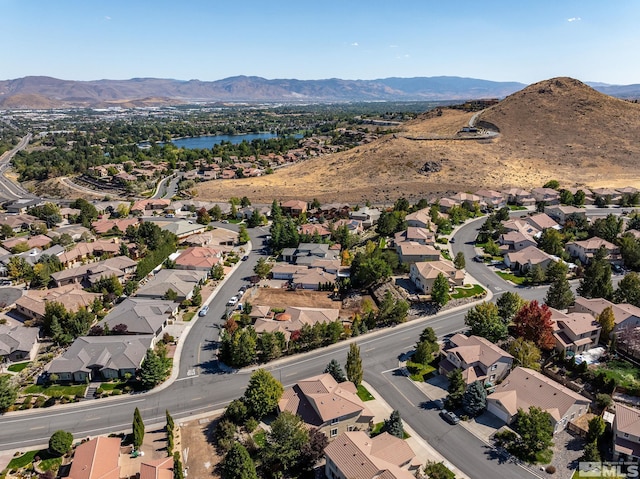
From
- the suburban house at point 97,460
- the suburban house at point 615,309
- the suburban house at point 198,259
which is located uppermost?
the suburban house at point 615,309

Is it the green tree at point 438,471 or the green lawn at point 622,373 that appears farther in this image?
the green lawn at point 622,373

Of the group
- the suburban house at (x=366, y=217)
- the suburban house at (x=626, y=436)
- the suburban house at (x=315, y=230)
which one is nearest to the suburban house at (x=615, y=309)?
the suburban house at (x=626, y=436)

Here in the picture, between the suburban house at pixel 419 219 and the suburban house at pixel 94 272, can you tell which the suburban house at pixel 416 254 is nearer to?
the suburban house at pixel 419 219

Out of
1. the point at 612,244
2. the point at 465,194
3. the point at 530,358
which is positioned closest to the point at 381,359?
the point at 530,358

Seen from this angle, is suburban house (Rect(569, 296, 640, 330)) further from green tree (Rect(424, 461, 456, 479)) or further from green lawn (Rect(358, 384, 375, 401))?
green tree (Rect(424, 461, 456, 479))

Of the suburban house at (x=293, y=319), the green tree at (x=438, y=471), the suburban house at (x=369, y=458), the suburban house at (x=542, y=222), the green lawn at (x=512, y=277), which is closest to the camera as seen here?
the suburban house at (x=369, y=458)

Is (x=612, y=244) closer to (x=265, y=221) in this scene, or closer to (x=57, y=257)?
(x=265, y=221)

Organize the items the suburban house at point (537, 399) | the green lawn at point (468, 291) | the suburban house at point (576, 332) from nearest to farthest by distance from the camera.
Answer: the suburban house at point (537, 399) → the suburban house at point (576, 332) → the green lawn at point (468, 291)
